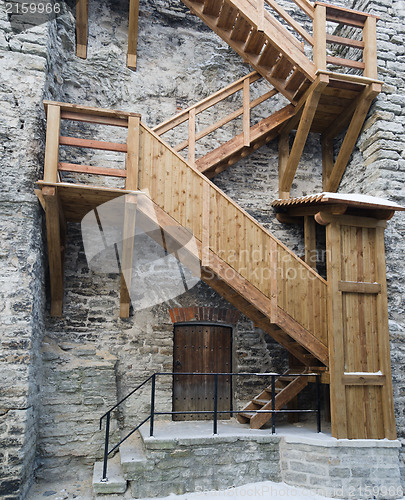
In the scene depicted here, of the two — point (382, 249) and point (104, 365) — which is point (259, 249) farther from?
point (104, 365)

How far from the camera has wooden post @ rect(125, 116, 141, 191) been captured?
5.98 meters

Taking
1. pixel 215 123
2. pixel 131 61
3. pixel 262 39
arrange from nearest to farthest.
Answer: pixel 262 39 < pixel 215 123 < pixel 131 61

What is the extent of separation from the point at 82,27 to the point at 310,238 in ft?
17.8

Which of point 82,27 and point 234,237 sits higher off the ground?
point 82,27

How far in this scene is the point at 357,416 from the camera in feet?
19.7

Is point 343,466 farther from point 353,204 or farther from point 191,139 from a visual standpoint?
point 191,139

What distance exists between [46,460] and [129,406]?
1.36 m

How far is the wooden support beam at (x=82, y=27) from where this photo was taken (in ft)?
25.3

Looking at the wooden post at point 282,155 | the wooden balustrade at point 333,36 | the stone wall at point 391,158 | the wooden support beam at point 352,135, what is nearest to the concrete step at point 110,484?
the stone wall at point 391,158

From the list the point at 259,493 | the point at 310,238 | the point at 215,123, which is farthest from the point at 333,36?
the point at 259,493

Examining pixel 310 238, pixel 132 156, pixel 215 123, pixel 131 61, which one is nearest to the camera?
pixel 132 156

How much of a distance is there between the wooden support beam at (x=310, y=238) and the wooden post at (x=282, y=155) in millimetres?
642

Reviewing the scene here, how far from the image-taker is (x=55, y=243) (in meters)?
6.43

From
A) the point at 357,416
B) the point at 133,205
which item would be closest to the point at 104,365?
the point at 133,205
